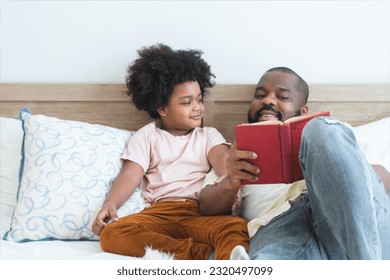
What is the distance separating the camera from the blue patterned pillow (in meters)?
1.45

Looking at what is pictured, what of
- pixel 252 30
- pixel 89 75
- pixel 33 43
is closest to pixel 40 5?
pixel 33 43

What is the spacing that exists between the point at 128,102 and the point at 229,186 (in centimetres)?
71

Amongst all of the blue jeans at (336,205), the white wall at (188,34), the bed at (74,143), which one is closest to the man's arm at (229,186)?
the blue jeans at (336,205)

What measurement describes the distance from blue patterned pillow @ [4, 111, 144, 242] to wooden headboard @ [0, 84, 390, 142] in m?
0.17

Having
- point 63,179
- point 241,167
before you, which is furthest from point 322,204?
point 63,179

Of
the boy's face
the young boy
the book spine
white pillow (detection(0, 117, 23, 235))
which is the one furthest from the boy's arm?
the book spine

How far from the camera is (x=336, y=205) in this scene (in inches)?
37.0

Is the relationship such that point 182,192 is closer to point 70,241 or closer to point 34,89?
point 70,241

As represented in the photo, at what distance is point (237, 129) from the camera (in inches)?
40.7

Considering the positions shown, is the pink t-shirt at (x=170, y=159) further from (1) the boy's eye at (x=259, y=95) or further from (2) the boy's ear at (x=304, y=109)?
(2) the boy's ear at (x=304, y=109)

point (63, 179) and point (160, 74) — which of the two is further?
point (160, 74)

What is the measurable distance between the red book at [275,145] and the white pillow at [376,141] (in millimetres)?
632

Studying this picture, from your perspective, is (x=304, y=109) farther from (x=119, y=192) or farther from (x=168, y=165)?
(x=119, y=192)

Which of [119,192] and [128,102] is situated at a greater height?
[128,102]
